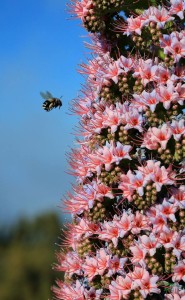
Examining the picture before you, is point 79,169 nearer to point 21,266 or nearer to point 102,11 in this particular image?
point 102,11

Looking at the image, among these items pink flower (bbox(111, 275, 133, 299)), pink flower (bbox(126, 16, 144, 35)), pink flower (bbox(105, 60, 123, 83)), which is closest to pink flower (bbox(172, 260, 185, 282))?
pink flower (bbox(111, 275, 133, 299))

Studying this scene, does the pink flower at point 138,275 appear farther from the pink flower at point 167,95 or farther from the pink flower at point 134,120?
the pink flower at point 167,95

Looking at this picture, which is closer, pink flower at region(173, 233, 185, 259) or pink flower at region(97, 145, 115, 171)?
pink flower at region(173, 233, 185, 259)

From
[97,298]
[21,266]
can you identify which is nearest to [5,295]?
[21,266]

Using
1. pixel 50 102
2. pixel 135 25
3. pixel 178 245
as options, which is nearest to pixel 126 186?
pixel 178 245

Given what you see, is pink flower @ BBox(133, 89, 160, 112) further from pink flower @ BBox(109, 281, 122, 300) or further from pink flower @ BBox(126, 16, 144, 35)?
pink flower @ BBox(109, 281, 122, 300)

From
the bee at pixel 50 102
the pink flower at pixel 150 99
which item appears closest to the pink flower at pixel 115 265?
the pink flower at pixel 150 99
